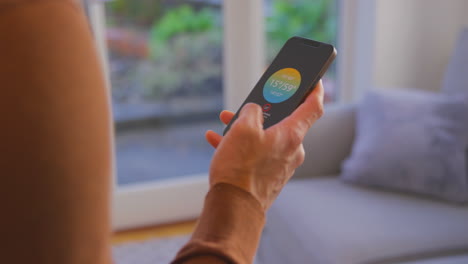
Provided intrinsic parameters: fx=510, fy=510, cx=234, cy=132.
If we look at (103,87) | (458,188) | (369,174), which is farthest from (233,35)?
(103,87)

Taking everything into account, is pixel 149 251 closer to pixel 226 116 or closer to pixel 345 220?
pixel 345 220

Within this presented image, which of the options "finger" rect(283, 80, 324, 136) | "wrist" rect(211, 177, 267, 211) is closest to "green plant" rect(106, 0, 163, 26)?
"finger" rect(283, 80, 324, 136)

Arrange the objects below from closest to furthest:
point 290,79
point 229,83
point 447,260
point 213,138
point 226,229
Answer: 1. point 226,229
2. point 213,138
3. point 290,79
4. point 447,260
5. point 229,83

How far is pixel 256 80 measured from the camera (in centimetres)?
251

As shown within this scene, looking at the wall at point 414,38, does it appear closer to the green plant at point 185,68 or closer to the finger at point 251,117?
the green plant at point 185,68

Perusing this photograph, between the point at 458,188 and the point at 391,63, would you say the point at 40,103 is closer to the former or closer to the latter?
the point at 458,188

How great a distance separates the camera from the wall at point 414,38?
249 centimetres

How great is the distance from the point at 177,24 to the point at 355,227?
53.9 inches

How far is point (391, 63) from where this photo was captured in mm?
2549

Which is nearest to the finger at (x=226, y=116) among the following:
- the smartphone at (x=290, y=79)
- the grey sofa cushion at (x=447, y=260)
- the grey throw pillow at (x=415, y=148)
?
the smartphone at (x=290, y=79)

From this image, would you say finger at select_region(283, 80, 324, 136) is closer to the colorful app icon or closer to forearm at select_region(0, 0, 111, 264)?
the colorful app icon

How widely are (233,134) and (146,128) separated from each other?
2.05m

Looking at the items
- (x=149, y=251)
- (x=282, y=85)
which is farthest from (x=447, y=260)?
(x=149, y=251)

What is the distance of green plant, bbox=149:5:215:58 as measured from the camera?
7.91ft
